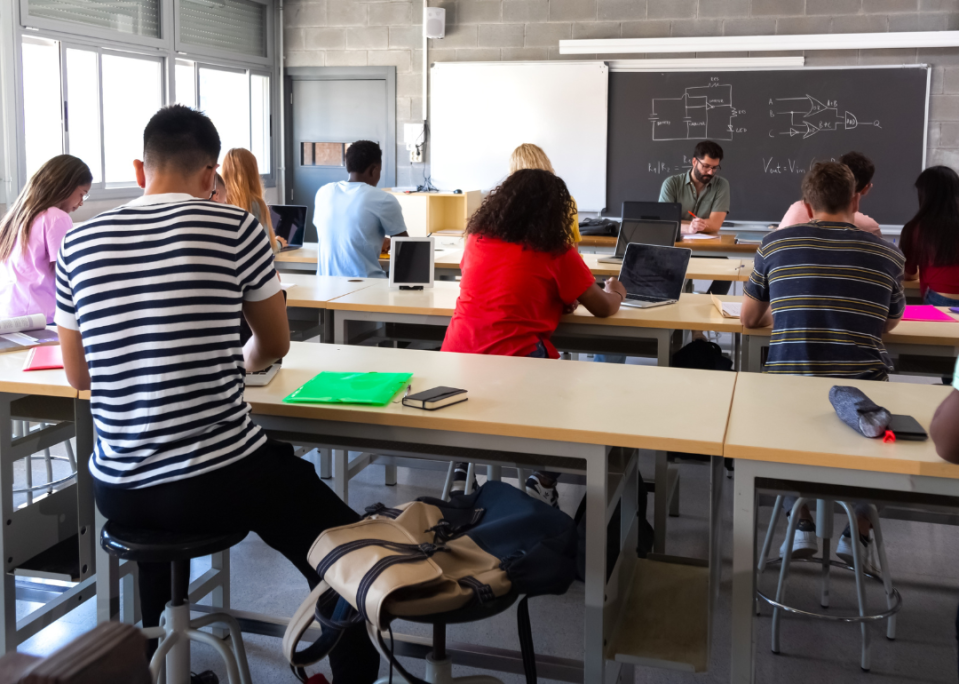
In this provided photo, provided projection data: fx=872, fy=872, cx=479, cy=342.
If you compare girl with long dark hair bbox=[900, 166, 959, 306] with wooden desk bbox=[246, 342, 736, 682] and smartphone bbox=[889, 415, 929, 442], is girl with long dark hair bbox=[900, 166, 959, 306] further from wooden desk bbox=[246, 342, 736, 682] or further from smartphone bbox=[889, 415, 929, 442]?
smartphone bbox=[889, 415, 929, 442]

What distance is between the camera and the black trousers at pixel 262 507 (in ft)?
5.00

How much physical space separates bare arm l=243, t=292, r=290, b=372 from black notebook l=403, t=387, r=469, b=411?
0.93 ft

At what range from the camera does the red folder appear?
2115mm

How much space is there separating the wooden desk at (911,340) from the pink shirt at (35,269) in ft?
7.62

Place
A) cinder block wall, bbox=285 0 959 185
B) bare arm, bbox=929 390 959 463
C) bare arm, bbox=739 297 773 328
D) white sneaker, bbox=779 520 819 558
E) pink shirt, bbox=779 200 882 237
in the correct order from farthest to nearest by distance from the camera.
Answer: cinder block wall, bbox=285 0 959 185, pink shirt, bbox=779 200 882 237, bare arm, bbox=739 297 773 328, white sneaker, bbox=779 520 819 558, bare arm, bbox=929 390 959 463

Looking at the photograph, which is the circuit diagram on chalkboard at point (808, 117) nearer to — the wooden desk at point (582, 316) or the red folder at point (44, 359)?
the wooden desk at point (582, 316)

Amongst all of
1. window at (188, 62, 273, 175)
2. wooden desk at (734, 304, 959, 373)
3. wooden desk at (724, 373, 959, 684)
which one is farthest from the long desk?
window at (188, 62, 273, 175)

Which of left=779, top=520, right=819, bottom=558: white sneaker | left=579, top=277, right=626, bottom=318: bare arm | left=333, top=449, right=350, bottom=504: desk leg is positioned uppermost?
left=579, top=277, right=626, bottom=318: bare arm

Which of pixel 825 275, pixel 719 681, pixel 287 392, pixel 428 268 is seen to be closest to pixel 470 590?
pixel 287 392

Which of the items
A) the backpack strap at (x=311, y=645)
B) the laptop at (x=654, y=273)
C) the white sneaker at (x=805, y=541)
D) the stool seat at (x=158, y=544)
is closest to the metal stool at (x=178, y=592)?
the stool seat at (x=158, y=544)

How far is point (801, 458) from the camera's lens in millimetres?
1537

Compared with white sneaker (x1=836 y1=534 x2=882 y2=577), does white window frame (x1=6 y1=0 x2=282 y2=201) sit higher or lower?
higher

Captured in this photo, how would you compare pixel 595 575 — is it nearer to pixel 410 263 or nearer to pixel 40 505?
pixel 40 505

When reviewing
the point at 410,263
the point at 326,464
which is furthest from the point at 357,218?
the point at 326,464
